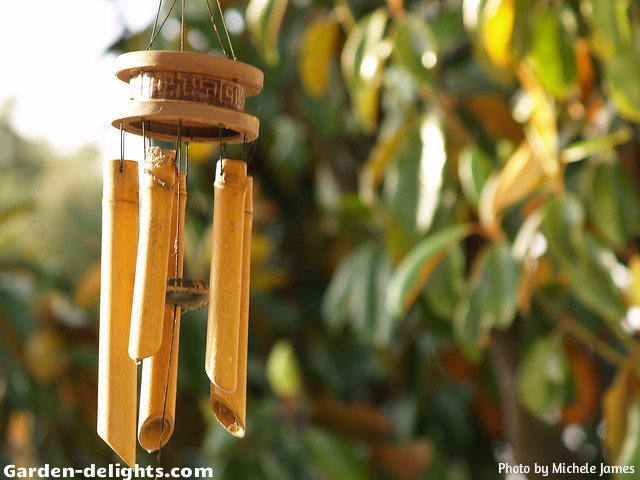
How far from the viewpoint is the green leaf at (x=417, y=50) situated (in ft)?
4.24

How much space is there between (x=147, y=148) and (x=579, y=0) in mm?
1007

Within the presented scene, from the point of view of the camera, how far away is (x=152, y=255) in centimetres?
62

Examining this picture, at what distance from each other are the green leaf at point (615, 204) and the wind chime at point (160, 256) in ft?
2.66

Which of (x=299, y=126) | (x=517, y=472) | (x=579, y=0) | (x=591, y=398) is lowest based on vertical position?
(x=517, y=472)

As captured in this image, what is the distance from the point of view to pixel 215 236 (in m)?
0.65

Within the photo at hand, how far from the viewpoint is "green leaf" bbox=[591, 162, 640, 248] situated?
1.32 metres

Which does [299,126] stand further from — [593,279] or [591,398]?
[593,279]

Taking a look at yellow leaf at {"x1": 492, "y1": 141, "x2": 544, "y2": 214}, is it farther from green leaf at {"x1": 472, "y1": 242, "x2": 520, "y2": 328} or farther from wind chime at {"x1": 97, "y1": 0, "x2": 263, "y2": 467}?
wind chime at {"x1": 97, "y1": 0, "x2": 263, "y2": 467}

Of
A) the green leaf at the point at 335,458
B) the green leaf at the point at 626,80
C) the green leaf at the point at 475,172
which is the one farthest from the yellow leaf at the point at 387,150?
the green leaf at the point at 335,458

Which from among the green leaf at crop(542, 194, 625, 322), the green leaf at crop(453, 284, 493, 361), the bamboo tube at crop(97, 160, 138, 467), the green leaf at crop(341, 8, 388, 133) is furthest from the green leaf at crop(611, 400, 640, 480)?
the bamboo tube at crop(97, 160, 138, 467)

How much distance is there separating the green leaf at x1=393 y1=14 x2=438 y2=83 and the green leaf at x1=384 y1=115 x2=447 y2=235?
0.33 ft

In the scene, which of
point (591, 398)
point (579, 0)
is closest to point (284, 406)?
point (591, 398)

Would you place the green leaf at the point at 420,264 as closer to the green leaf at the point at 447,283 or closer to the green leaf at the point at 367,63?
the green leaf at the point at 447,283

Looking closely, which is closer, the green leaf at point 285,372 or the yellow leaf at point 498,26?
the yellow leaf at point 498,26
